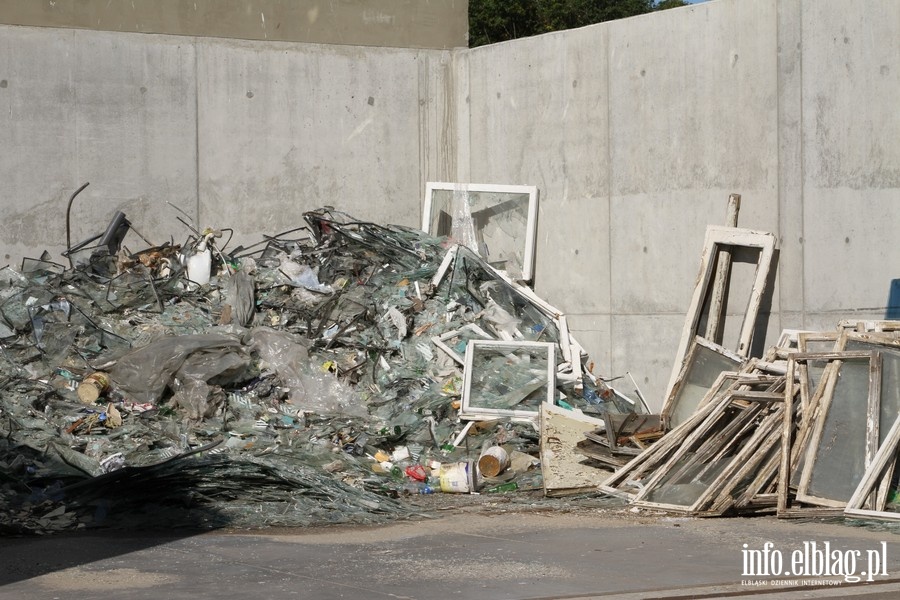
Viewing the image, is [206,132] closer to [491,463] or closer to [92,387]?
[92,387]

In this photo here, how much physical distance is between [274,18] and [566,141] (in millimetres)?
3560

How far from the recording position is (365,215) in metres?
13.0

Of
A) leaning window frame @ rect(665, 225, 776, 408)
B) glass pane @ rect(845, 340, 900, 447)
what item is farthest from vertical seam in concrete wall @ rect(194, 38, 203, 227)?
glass pane @ rect(845, 340, 900, 447)

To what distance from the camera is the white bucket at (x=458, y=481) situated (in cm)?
905

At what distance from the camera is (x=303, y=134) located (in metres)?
12.8

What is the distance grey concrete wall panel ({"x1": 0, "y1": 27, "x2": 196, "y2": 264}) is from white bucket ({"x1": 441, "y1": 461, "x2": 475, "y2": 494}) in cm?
487

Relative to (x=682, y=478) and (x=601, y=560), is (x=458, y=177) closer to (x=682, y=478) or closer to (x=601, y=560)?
(x=682, y=478)

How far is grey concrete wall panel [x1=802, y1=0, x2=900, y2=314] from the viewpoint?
9.03m

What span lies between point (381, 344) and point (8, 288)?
3.67 m

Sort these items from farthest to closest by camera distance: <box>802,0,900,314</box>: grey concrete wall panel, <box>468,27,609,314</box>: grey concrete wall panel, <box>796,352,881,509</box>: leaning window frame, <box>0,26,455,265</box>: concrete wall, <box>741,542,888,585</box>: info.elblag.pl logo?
1. <box>0,26,455,265</box>: concrete wall
2. <box>468,27,609,314</box>: grey concrete wall panel
3. <box>802,0,900,314</box>: grey concrete wall panel
4. <box>796,352,881,509</box>: leaning window frame
5. <box>741,542,888,585</box>: info.elblag.pl logo

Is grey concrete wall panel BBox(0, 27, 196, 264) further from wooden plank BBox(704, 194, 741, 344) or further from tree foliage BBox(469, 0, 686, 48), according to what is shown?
tree foliage BBox(469, 0, 686, 48)

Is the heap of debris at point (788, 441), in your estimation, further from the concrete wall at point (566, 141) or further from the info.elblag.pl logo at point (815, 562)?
the concrete wall at point (566, 141)

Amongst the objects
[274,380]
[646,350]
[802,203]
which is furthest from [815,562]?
[274,380]

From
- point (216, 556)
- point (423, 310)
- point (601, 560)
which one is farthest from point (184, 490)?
A: point (423, 310)
